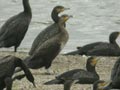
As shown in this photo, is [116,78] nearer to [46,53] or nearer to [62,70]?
[46,53]

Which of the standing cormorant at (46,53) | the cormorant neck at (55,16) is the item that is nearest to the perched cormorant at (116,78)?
the standing cormorant at (46,53)

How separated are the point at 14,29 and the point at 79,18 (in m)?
9.66

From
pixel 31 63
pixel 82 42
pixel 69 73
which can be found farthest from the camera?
pixel 82 42

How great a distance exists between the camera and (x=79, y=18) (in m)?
28.8

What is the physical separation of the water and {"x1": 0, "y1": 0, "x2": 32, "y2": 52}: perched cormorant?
80.4 inches

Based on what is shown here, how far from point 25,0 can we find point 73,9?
9.45 m

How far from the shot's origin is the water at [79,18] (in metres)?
24.8

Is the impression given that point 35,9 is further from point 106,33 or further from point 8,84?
point 8,84

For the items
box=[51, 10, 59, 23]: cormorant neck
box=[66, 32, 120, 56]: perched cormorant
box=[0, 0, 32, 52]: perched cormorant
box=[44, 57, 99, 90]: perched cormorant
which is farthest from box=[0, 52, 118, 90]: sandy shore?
box=[51, 10, 59, 23]: cormorant neck

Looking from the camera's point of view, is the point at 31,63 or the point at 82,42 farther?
the point at 82,42

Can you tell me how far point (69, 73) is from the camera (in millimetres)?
14680

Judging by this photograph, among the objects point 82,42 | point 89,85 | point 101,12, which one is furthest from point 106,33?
point 89,85

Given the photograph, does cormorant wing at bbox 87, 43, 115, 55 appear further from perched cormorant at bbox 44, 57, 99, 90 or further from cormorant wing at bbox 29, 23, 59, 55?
perched cormorant at bbox 44, 57, 99, 90

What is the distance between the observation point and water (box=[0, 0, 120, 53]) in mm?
24750
